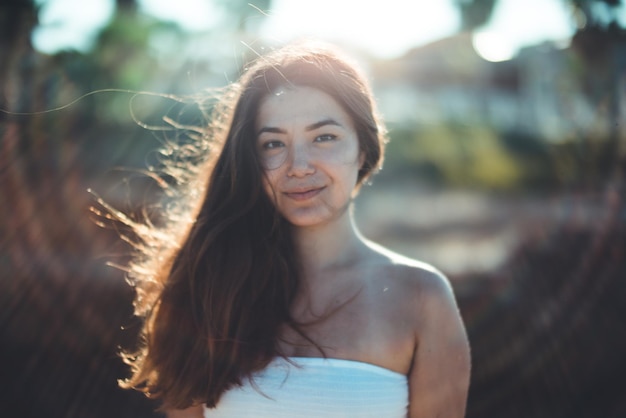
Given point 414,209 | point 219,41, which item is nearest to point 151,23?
point 219,41

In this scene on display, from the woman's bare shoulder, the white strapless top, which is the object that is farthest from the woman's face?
the white strapless top

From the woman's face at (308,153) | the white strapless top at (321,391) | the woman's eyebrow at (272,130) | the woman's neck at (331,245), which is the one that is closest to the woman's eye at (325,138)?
the woman's face at (308,153)

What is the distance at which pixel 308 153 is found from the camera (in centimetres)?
212

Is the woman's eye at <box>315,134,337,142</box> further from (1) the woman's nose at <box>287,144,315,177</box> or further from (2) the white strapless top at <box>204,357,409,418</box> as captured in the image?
(2) the white strapless top at <box>204,357,409,418</box>

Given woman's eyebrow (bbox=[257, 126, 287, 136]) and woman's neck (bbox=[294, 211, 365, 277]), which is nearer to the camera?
woman's eyebrow (bbox=[257, 126, 287, 136])

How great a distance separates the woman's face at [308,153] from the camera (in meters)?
2.13

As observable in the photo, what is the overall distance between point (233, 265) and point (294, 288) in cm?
23

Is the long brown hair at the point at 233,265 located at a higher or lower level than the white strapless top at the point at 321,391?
higher

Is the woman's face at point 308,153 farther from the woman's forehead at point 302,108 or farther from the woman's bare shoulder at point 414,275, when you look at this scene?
the woman's bare shoulder at point 414,275

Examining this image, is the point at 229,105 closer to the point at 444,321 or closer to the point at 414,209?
the point at 444,321

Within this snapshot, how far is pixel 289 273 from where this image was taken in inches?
91.2

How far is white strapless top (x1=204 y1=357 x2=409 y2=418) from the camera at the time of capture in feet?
6.44

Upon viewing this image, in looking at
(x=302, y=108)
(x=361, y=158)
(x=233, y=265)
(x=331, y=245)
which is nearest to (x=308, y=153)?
(x=302, y=108)

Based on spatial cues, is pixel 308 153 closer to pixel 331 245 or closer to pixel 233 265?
pixel 331 245
